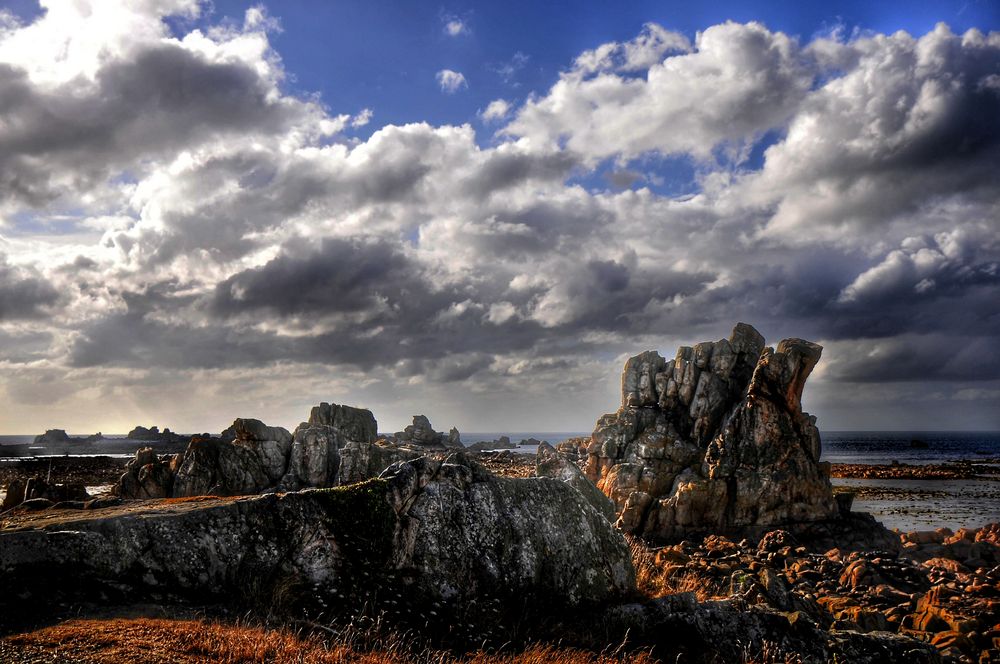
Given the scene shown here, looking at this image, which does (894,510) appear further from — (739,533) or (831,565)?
(831,565)

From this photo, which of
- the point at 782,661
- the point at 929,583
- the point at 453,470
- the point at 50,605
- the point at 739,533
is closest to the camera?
the point at 50,605

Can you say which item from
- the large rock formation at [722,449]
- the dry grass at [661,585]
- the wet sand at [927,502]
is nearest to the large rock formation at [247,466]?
the large rock formation at [722,449]

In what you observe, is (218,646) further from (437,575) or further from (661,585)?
(661,585)

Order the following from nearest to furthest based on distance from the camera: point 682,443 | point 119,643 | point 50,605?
point 119,643
point 50,605
point 682,443

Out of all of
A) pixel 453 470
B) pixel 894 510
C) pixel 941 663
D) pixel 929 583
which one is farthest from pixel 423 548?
pixel 894 510

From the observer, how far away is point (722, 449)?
44.5 m

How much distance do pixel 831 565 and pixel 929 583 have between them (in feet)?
14.1

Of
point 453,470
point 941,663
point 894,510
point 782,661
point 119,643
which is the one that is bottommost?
point 894,510

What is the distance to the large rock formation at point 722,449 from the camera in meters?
41.9

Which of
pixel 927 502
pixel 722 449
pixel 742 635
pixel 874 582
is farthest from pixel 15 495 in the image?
pixel 927 502

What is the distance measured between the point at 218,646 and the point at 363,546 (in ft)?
10.4

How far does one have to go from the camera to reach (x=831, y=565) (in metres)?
30.5

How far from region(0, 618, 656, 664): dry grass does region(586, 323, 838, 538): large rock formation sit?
3543 centimetres

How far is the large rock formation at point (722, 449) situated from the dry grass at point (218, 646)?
35434 millimetres
